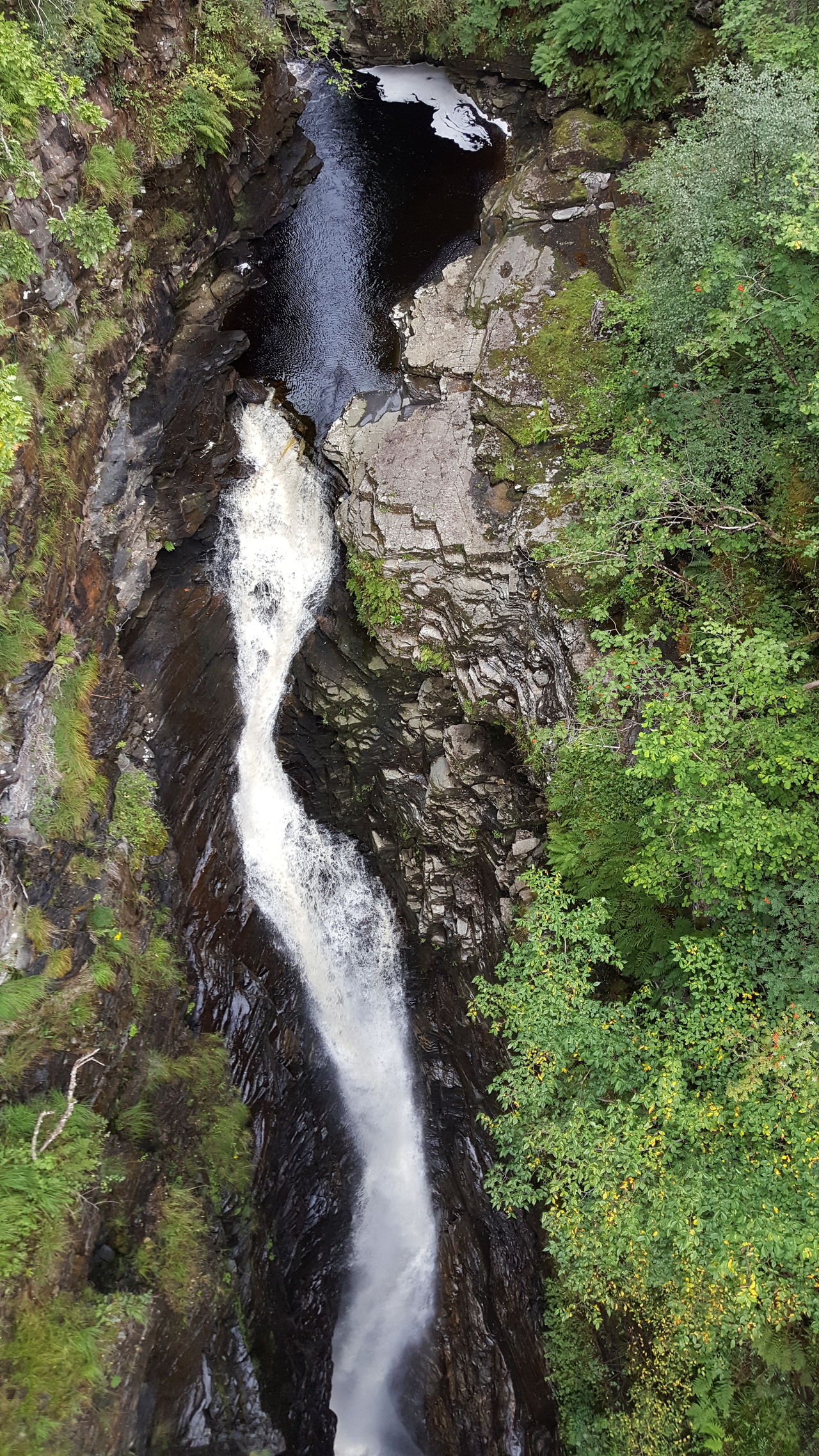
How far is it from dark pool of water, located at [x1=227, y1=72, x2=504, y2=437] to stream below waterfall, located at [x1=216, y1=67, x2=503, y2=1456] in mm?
51

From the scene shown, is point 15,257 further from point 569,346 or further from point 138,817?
point 569,346

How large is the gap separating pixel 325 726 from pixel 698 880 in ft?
25.5

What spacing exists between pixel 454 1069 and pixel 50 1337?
23.7ft

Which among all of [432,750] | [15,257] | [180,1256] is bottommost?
[180,1256]

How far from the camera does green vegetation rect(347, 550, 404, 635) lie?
1329 cm

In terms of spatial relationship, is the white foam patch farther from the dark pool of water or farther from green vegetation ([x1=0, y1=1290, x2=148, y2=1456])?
green vegetation ([x1=0, y1=1290, x2=148, y2=1456])

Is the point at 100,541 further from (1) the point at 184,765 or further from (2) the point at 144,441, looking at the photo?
(1) the point at 184,765

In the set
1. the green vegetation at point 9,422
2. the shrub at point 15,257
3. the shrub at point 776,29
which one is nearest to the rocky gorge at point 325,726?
the shrub at point 15,257

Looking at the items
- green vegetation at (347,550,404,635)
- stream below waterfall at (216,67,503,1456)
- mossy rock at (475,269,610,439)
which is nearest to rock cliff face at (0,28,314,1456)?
stream below waterfall at (216,67,503,1456)

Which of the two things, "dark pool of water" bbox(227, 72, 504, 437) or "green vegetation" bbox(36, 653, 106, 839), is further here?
"dark pool of water" bbox(227, 72, 504, 437)

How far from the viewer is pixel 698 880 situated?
8945 millimetres

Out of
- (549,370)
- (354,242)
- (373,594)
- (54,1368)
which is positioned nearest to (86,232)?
(373,594)

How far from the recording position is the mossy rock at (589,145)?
15.3 metres

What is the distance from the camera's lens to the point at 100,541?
11867 millimetres
